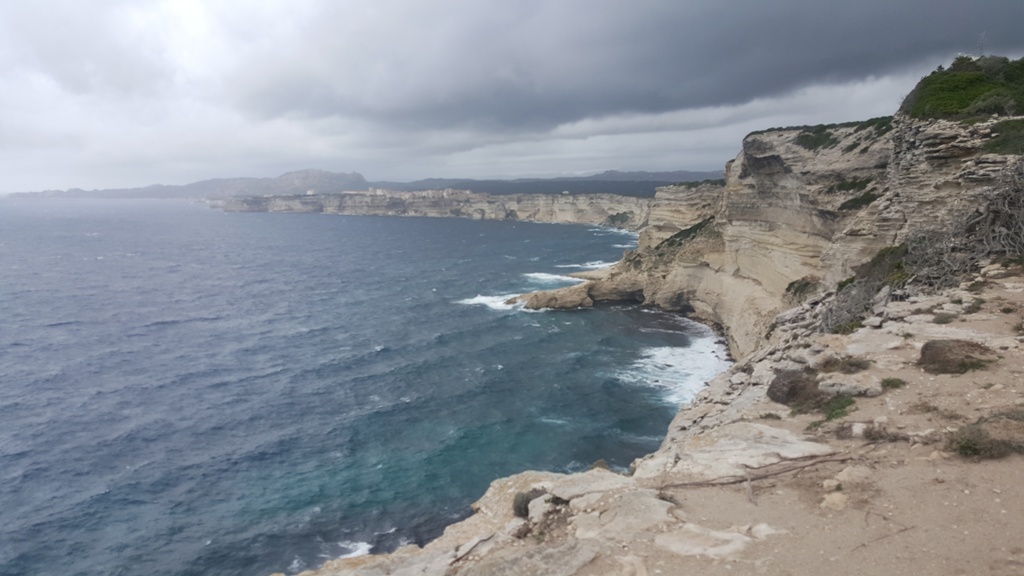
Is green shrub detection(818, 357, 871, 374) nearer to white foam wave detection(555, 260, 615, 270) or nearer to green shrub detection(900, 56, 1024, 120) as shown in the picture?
green shrub detection(900, 56, 1024, 120)

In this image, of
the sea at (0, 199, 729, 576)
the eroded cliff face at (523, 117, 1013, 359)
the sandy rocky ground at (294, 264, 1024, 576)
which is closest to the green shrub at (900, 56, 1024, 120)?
the eroded cliff face at (523, 117, 1013, 359)

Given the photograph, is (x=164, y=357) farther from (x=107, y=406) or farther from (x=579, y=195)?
(x=579, y=195)

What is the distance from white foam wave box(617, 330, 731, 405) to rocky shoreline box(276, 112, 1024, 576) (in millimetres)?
11293

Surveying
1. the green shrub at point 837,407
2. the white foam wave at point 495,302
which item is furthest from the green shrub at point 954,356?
the white foam wave at point 495,302

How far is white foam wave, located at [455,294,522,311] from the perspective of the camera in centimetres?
6174

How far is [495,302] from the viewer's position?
212 feet

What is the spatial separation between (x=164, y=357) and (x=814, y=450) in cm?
4903

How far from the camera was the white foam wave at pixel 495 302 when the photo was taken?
203 ft

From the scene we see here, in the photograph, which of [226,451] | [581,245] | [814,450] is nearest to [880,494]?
[814,450]

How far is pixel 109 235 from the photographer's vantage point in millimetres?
144000

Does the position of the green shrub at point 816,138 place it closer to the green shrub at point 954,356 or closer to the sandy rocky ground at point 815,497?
the sandy rocky ground at point 815,497

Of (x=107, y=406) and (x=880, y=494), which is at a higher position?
(x=880, y=494)

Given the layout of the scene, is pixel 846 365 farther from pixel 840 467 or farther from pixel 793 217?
pixel 793 217

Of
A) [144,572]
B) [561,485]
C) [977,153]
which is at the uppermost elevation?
[977,153]
